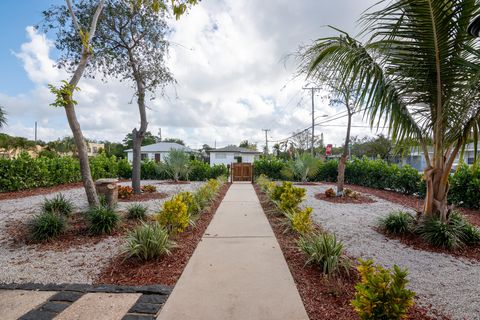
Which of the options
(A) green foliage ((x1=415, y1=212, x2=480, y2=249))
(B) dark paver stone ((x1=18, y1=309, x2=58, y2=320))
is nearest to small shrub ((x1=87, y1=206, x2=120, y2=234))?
(B) dark paver stone ((x1=18, y1=309, x2=58, y2=320))

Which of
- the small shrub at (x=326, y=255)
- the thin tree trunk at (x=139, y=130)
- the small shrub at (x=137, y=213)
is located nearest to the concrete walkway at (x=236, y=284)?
the small shrub at (x=326, y=255)

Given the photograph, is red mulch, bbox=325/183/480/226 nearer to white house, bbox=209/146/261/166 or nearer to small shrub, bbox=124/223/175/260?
small shrub, bbox=124/223/175/260

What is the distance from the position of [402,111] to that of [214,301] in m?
4.01

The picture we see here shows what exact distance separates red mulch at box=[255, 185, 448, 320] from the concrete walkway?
0.32ft

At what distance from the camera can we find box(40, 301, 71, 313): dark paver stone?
7.81 ft

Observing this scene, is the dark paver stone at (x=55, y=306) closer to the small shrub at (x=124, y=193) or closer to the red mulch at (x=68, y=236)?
the red mulch at (x=68, y=236)

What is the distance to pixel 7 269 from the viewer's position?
3.32 meters

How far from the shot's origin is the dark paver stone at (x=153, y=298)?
8.32 ft

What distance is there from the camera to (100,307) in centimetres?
244

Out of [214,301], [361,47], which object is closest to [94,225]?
[214,301]

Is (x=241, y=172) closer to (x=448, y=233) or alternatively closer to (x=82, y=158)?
(x=82, y=158)

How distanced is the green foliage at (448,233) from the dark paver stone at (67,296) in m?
4.98

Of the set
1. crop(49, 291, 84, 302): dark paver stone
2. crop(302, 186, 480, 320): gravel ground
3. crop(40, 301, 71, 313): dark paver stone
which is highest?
crop(302, 186, 480, 320): gravel ground

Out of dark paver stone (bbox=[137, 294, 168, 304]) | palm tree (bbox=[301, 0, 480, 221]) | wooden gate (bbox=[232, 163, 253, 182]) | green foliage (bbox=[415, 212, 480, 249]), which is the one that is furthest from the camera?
wooden gate (bbox=[232, 163, 253, 182])
